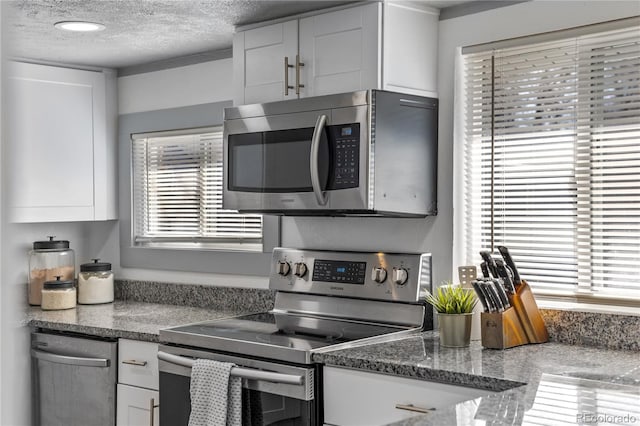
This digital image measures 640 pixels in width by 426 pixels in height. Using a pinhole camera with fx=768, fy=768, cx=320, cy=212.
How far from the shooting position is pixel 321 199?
8.96 feet

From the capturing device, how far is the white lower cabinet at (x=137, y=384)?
9.93 ft

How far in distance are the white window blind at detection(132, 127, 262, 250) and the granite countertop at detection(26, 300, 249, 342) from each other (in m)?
0.34

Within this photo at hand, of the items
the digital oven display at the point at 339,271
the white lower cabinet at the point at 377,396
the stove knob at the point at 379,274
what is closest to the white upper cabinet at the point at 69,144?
the digital oven display at the point at 339,271

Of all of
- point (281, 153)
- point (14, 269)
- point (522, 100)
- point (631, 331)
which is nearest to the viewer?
point (14, 269)

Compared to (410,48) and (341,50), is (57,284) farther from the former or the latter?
(410,48)

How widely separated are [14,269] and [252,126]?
280 centimetres

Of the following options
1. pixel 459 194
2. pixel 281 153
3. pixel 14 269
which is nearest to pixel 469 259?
pixel 459 194

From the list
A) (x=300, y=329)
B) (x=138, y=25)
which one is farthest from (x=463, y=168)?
(x=138, y=25)

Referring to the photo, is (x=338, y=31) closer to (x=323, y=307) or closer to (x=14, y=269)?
(x=323, y=307)

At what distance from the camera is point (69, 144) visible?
390 cm

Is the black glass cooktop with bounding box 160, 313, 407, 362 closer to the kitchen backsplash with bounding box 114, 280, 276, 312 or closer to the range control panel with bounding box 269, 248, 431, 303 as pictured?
the range control panel with bounding box 269, 248, 431, 303

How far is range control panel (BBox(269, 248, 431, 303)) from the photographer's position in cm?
287

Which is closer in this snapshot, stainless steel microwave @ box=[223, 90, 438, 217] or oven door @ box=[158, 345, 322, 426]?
oven door @ box=[158, 345, 322, 426]

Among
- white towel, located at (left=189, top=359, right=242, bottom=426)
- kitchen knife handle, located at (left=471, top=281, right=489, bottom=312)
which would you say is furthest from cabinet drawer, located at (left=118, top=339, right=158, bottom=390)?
kitchen knife handle, located at (left=471, top=281, right=489, bottom=312)
